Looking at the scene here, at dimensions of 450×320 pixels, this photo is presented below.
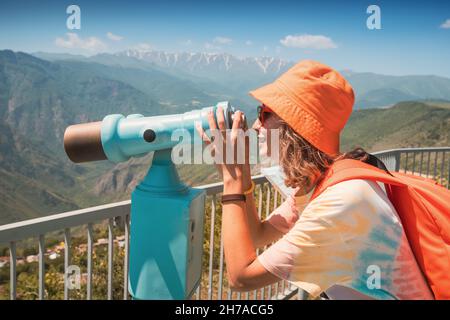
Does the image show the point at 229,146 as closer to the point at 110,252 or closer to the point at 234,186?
the point at 234,186

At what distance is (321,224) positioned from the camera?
113 centimetres

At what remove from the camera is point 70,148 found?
1.20 meters

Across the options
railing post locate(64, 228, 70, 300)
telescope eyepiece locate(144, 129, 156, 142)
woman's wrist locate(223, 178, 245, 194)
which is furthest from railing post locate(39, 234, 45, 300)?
woman's wrist locate(223, 178, 245, 194)

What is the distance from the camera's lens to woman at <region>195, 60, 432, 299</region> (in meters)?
1.12

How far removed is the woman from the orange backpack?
3 centimetres

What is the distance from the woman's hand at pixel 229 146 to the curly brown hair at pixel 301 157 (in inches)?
5.3

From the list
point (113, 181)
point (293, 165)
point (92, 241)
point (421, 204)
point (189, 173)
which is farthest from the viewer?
point (113, 181)

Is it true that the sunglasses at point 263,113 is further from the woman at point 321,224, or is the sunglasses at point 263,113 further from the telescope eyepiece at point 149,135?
the telescope eyepiece at point 149,135

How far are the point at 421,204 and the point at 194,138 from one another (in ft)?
2.21

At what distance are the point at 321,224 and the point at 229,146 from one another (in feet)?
1.13

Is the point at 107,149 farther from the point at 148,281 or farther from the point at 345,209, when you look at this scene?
the point at 345,209

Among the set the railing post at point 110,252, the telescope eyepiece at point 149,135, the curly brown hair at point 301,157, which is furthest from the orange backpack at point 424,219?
the railing post at point 110,252
